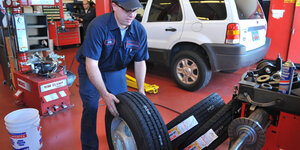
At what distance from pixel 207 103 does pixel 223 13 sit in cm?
189

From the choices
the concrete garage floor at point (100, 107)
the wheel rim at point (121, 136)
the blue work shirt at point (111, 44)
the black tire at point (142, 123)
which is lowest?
the concrete garage floor at point (100, 107)

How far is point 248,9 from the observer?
3645 millimetres

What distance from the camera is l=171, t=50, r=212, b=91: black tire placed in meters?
3.76

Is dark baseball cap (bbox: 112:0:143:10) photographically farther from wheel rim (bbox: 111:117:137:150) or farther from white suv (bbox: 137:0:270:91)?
white suv (bbox: 137:0:270:91)

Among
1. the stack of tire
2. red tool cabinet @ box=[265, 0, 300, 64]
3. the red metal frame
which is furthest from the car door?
red tool cabinet @ box=[265, 0, 300, 64]

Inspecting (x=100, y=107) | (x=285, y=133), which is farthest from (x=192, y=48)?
(x=285, y=133)

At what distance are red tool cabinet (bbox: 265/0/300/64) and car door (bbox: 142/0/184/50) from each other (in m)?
3.26

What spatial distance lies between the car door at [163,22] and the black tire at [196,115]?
202 cm

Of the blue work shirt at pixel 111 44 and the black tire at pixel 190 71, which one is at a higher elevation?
the blue work shirt at pixel 111 44

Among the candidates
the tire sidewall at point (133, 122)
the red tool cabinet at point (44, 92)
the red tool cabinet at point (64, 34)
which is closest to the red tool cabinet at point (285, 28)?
the red tool cabinet at point (44, 92)

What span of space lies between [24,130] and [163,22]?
9.63 feet

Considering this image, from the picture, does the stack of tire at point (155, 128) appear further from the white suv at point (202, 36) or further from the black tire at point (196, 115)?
the white suv at point (202, 36)

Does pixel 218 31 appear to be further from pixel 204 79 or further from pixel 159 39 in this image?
pixel 159 39

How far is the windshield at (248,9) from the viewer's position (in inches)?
137
